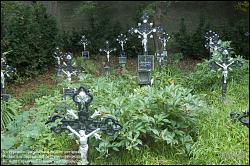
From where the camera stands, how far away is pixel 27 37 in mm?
11492

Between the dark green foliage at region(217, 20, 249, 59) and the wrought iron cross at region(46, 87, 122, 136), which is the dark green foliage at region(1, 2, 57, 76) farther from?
the wrought iron cross at region(46, 87, 122, 136)

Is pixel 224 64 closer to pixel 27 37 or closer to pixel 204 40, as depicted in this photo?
pixel 27 37

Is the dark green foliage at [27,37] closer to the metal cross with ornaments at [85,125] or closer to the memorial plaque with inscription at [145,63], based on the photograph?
the memorial plaque with inscription at [145,63]

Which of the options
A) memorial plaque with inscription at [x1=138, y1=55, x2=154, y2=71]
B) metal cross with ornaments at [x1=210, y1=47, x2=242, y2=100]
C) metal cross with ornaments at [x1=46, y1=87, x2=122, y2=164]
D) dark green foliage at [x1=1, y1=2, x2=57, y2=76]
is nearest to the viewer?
metal cross with ornaments at [x1=46, y1=87, x2=122, y2=164]

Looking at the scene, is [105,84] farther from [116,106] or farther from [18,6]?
[18,6]

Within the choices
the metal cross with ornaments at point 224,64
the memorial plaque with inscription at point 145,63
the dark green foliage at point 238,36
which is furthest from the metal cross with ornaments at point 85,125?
the dark green foliage at point 238,36

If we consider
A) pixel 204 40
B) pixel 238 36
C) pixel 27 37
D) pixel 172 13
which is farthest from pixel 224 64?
pixel 172 13

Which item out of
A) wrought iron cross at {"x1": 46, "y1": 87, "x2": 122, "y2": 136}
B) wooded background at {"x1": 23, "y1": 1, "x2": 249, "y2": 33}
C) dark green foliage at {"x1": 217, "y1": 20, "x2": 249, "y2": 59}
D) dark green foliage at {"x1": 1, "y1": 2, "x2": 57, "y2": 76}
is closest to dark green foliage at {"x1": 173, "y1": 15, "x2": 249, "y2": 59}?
dark green foliage at {"x1": 217, "y1": 20, "x2": 249, "y2": 59}

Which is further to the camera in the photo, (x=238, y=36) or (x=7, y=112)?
(x=238, y=36)

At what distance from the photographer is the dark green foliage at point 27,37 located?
36.3 ft

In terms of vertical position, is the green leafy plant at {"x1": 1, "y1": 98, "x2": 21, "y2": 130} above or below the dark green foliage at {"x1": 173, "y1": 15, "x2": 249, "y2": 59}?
below

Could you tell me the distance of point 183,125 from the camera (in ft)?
19.4

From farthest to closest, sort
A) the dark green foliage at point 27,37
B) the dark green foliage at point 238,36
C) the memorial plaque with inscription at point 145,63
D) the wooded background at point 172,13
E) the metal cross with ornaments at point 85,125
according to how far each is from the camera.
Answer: the wooded background at point 172,13 < the dark green foliage at point 238,36 < the dark green foliage at point 27,37 < the memorial plaque with inscription at point 145,63 < the metal cross with ornaments at point 85,125

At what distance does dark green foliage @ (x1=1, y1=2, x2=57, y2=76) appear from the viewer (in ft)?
36.3
